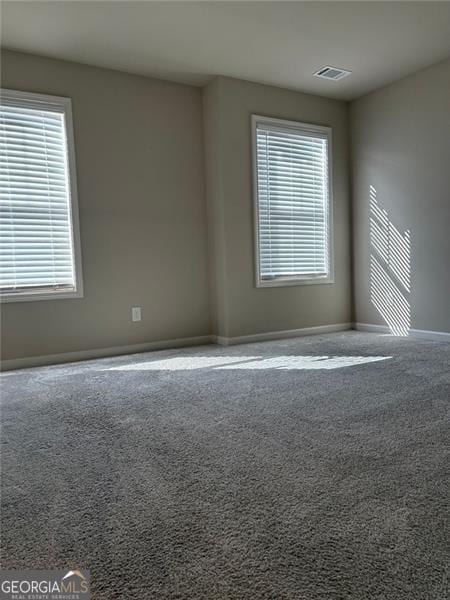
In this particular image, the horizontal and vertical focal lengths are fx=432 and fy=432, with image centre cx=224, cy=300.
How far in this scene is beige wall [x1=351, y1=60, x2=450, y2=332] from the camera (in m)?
4.15

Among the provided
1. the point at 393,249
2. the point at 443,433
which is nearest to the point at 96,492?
the point at 443,433

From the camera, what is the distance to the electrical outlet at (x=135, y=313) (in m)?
4.10

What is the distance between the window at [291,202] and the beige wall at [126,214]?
0.63 meters

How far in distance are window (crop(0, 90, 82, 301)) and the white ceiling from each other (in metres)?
0.50

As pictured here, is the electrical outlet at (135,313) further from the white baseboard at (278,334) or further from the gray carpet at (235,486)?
the gray carpet at (235,486)

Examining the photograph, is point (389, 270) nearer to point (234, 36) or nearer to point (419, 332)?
point (419, 332)

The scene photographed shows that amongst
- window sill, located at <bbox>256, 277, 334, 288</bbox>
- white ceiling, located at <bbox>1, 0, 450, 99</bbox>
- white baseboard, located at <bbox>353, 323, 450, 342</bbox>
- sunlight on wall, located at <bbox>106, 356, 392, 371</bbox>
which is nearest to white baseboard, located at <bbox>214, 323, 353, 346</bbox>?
white baseboard, located at <bbox>353, 323, 450, 342</bbox>

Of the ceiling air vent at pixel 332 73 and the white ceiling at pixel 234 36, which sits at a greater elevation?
the ceiling air vent at pixel 332 73

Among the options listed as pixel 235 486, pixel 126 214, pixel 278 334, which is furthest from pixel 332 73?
pixel 235 486

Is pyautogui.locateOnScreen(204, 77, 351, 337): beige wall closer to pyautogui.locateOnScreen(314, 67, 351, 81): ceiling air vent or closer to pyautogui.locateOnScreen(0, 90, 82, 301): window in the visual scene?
pyautogui.locateOnScreen(314, 67, 351, 81): ceiling air vent

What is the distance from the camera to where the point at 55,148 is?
146 inches

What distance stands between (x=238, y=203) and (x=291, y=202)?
722mm

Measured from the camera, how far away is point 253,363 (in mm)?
3377

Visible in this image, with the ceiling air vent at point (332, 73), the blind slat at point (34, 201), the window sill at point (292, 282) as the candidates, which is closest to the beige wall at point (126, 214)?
the blind slat at point (34, 201)
